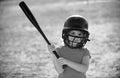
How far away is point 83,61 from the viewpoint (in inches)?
108

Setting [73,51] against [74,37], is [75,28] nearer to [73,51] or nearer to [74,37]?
[74,37]

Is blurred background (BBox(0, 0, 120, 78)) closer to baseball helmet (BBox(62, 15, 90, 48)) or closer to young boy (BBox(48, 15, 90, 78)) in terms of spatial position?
young boy (BBox(48, 15, 90, 78))

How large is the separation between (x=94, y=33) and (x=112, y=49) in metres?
1.85

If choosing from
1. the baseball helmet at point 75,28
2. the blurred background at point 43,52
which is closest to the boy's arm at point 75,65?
the baseball helmet at point 75,28

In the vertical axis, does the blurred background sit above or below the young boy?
below

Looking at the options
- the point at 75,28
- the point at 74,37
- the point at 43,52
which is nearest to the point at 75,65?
the point at 74,37

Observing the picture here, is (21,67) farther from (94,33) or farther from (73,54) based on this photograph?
(94,33)

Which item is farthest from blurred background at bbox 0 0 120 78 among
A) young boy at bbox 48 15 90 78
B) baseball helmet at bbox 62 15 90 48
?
baseball helmet at bbox 62 15 90 48

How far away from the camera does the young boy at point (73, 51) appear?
8.63 ft

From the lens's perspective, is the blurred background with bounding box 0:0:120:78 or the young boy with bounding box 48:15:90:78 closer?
the young boy with bounding box 48:15:90:78

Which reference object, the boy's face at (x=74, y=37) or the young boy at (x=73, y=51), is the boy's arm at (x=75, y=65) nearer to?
the young boy at (x=73, y=51)

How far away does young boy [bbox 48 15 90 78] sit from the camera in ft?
8.63

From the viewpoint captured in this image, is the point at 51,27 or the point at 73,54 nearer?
the point at 73,54

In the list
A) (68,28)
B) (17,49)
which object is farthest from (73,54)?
(17,49)
